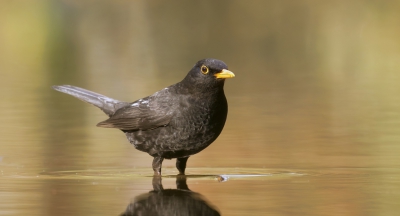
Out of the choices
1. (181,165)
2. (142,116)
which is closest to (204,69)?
(142,116)

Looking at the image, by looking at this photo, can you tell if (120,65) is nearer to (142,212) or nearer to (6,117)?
(6,117)

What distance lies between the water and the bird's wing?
0.39 metres

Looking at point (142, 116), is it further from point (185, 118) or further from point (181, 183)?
point (181, 183)

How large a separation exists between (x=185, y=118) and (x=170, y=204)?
183 cm

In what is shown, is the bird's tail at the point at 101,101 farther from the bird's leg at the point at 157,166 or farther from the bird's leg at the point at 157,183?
the bird's leg at the point at 157,183

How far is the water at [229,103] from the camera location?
Answer: 7094 millimetres

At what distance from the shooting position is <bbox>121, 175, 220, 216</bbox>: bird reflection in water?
250 inches

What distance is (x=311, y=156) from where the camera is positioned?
29.4 feet

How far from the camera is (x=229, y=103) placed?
46.6 ft

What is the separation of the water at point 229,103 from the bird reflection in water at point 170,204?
0.04 m

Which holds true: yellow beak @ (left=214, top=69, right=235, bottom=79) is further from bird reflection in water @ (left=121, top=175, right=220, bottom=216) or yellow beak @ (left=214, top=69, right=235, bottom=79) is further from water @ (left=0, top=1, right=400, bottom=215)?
bird reflection in water @ (left=121, top=175, right=220, bottom=216)

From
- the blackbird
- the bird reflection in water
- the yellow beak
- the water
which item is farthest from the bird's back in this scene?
the bird reflection in water

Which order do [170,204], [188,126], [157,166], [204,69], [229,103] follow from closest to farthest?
[170,204]
[188,126]
[157,166]
[204,69]
[229,103]

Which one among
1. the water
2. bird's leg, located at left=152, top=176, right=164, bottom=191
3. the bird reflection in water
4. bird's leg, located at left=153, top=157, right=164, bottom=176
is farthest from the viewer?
bird's leg, located at left=153, top=157, right=164, bottom=176
